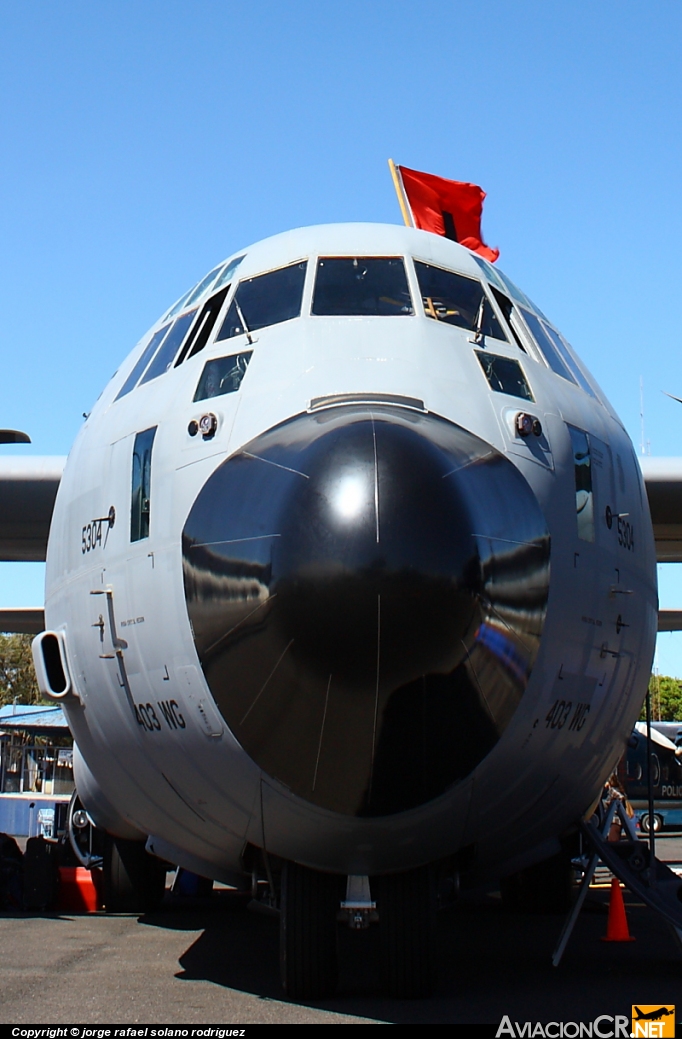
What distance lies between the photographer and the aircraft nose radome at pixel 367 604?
4355mm

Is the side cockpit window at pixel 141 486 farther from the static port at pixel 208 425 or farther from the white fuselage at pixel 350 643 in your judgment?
the static port at pixel 208 425

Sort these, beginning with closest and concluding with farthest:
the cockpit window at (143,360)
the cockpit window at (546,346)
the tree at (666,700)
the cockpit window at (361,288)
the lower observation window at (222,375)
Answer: the lower observation window at (222,375)
the cockpit window at (361,288)
the cockpit window at (546,346)
the cockpit window at (143,360)
the tree at (666,700)

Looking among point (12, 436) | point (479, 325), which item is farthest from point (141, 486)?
point (12, 436)

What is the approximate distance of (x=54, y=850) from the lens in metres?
11.1

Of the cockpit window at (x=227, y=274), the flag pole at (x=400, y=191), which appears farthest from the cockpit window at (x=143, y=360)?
the flag pole at (x=400, y=191)

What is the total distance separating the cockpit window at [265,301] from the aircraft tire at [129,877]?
212 inches

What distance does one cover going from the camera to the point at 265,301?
6594 mm

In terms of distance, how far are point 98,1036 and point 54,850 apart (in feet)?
22.0

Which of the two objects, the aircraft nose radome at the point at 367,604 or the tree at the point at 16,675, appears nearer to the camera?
the aircraft nose radome at the point at 367,604

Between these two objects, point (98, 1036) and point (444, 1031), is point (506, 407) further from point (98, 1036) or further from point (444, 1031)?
point (98, 1036)

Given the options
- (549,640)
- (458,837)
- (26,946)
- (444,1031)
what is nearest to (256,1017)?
→ (444,1031)

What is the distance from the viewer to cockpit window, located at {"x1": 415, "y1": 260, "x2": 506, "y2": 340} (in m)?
6.49

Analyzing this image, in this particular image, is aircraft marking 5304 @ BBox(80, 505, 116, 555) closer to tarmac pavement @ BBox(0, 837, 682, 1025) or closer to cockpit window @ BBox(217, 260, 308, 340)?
cockpit window @ BBox(217, 260, 308, 340)

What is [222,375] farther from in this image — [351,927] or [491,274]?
[351,927]
